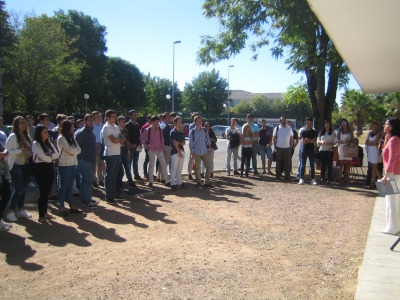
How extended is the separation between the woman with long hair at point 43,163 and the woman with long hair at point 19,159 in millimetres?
216

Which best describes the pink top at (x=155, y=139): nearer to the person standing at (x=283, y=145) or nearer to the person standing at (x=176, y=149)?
the person standing at (x=176, y=149)

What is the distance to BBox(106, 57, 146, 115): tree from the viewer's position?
60188 mm

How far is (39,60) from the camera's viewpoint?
3167 cm

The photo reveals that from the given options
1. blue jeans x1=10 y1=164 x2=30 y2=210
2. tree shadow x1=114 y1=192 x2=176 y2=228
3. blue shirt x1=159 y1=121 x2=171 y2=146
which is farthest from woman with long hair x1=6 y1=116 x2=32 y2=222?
blue shirt x1=159 y1=121 x2=171 y2=146

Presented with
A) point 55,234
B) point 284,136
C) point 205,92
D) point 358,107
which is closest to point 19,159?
point 55,234

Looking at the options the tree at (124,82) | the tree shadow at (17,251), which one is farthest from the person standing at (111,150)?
the tree at (124,82)

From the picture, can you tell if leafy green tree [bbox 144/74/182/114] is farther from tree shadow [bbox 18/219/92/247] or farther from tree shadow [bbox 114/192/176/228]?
tree shadow [bbox 18/219/92/247]

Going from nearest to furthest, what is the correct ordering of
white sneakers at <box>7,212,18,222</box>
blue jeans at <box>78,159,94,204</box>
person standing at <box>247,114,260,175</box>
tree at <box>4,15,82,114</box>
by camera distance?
1. white sneakers at <box>7,212,18,222</box>
2. blue jeans at <box>78,159,94,204</box>
3. person standing at <box>247,114,260,175</box>
4. tree at <box>4,15,82,114</box>

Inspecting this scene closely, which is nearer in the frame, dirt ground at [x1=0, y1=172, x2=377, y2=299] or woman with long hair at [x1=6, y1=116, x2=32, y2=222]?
dirt ground at [x1=0, y1=172, x2=377, y2=299]

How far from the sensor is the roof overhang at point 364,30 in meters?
3.42

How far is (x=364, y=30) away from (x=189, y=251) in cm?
351

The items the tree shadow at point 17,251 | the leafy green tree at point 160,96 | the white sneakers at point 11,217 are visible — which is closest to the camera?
the tree shadow at point 17,251

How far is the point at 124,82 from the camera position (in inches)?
2393

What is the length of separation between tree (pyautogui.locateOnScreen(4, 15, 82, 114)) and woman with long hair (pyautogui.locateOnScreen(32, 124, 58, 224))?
26.1 meters
